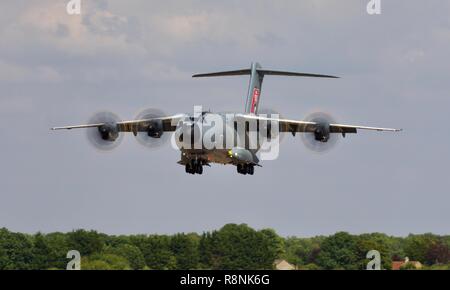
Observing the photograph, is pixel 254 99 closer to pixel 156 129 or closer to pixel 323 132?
pixel 156 129

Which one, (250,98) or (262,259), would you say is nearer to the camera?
(262,259)

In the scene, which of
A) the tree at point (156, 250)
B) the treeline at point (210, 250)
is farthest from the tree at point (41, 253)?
the tree at point (156, 250)

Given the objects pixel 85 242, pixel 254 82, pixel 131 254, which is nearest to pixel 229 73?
pixel 254 82

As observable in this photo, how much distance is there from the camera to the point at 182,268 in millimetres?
72562

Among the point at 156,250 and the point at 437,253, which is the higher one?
the point at 156,250

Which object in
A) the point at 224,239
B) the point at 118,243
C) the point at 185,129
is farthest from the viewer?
the point at 118,243

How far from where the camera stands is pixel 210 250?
74.5 metres

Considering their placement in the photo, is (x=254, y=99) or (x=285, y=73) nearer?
(x=285, y=73)

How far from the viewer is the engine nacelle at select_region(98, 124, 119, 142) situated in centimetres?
7162

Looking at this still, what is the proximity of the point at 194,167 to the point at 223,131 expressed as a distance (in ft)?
9.65

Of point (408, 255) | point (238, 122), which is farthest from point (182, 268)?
point (408, 255)
